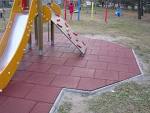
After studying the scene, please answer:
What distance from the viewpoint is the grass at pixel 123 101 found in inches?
180

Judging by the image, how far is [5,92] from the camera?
16.6 feet

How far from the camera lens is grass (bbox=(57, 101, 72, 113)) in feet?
14.7

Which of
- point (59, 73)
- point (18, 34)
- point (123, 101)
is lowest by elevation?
point (123, 101)

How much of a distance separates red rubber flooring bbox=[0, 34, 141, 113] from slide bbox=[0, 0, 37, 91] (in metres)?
0.38

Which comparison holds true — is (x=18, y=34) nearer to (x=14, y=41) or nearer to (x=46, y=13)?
(x=14, y=41)

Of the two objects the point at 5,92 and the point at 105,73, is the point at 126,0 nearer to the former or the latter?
the point at 105,73

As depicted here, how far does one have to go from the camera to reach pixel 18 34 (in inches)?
249

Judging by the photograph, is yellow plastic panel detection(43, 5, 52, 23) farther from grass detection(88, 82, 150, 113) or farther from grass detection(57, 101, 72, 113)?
grass detection(57, 101, 72, 113)

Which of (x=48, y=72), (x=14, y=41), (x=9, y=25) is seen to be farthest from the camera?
(x=9, y=25)

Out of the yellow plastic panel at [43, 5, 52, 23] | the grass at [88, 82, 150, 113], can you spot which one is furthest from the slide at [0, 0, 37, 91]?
the grass at [88, 82, 150, 113]

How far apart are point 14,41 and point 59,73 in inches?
48.4

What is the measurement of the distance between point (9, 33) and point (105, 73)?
7.93 feet

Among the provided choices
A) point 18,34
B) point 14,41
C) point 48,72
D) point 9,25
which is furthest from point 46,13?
point 48,72

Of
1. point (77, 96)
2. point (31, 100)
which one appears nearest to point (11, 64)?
point (31, 100)
